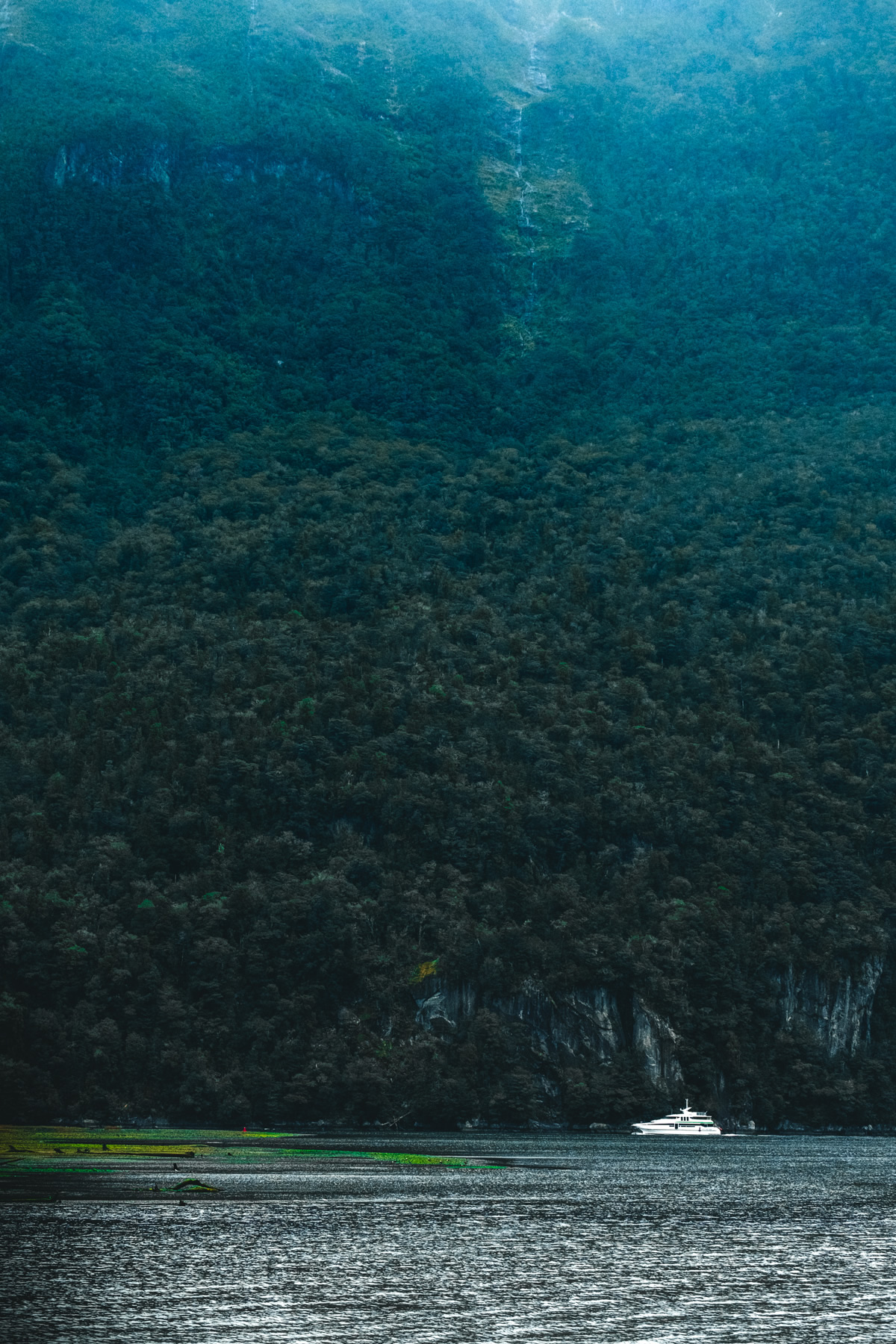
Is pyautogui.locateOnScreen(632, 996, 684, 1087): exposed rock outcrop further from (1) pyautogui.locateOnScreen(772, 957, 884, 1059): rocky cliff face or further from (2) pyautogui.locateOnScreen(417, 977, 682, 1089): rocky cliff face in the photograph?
(1) pyautogui.locateOnScreen(772, 957, 884, 1059): rocky cliff face

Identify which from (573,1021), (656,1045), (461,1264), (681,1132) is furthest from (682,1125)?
(461,1264)

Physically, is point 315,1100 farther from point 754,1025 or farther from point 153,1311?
point 153,1311

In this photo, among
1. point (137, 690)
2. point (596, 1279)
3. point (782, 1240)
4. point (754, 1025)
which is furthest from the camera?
point (137, 690)

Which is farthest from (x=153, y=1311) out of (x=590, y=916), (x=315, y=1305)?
(x=590, y=916)

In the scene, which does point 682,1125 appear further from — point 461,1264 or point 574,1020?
point 461,1264

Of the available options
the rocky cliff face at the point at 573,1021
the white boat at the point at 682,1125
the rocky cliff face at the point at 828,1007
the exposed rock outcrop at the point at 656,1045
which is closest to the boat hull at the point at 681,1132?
the white boat at the point at 682,1125
